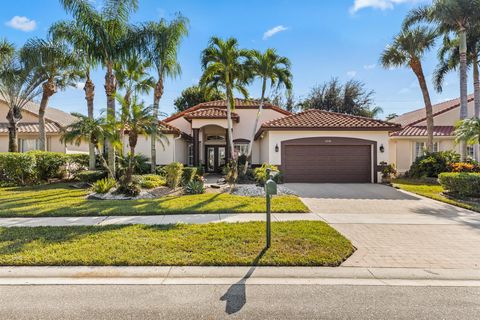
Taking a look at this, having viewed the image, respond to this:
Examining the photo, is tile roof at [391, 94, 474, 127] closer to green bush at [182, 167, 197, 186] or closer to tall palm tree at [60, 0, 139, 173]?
green bush at [182, 167, 197, 186]

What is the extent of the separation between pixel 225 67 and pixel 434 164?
48.2 ft

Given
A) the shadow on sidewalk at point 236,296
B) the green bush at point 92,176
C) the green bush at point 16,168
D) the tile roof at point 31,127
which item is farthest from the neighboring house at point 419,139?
the tile roof at point 31,127

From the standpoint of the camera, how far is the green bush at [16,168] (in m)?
14.0

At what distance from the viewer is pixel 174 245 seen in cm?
538

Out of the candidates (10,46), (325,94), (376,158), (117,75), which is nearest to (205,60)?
(117,75)

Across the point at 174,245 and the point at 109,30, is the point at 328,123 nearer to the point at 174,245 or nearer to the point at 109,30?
the point at 109,30

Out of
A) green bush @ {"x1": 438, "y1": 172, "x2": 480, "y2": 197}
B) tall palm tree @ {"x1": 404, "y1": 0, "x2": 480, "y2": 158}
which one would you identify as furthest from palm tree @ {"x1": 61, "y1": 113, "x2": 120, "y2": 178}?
tall palm tree @ {"x1": 404, "y1": 0, "x2": 480, "y2": 158}

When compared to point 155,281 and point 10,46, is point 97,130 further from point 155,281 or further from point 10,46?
point 10,46

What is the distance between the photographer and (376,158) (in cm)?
1603

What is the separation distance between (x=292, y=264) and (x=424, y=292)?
75.3 inches

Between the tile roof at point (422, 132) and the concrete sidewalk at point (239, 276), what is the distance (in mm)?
19722

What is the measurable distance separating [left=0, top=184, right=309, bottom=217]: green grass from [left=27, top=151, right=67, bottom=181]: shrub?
4046 millimetres

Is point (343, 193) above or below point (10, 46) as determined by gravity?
below

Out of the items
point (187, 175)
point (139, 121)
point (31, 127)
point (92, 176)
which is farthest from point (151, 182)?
point (31, 127)
